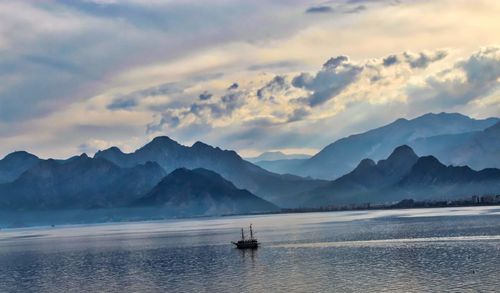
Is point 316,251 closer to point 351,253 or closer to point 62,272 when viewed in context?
point 351,253

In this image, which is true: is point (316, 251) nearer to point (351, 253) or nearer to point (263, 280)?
point (351, 253)

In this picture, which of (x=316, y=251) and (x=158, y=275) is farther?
(x=316, y=251)

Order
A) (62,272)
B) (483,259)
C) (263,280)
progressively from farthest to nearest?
(62,272) < (483,259) < (263,280)

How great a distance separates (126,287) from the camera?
5241 inches

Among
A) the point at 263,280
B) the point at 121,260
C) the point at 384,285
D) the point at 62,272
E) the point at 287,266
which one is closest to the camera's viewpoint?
the point at 384,285

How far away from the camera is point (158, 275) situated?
14900 centimetres

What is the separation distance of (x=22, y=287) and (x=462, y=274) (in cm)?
9315

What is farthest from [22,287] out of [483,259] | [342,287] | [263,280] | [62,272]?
[483,259]

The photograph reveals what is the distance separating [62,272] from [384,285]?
9096cm

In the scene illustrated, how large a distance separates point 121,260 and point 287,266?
66476mm

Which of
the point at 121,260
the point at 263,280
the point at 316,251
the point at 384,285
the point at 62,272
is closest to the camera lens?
the point at 384,285

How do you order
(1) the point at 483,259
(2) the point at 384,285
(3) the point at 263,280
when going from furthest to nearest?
1. (1) the point at 483,259
2. (3) the point at 263,280
3. (2) the point at 384,285

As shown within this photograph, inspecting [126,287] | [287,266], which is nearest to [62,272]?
[126,287]

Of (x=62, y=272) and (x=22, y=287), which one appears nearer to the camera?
(x=22, y=287)
